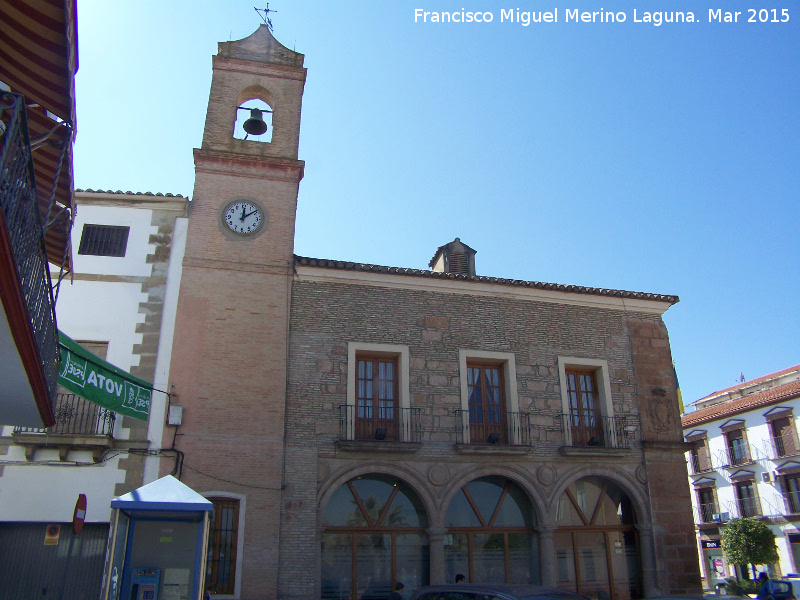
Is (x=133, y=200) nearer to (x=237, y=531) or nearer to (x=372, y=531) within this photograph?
(x=237, y=531)

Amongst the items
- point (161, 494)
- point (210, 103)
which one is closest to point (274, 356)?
point (161, 494)

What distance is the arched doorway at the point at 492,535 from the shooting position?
44.0 ft

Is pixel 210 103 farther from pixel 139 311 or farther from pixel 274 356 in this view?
pixel 274 356

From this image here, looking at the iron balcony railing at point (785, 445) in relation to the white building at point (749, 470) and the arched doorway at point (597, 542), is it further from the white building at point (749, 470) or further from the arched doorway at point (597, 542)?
the arched doorway at point (597, 542)

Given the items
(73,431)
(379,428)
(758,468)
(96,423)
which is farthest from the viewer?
(758,468)

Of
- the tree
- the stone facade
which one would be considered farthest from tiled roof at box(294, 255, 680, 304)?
the tree

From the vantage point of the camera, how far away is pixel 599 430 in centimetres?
1525

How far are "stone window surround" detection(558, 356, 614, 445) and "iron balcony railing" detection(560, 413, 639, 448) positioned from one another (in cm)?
20

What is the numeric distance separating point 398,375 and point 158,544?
6453 millimetres

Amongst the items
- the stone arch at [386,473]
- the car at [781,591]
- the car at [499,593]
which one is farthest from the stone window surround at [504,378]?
the car at [781,591]

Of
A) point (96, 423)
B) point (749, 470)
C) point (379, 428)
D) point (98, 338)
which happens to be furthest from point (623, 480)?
point (749, 470)

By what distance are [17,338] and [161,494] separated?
173 inches

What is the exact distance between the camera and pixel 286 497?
492 inches

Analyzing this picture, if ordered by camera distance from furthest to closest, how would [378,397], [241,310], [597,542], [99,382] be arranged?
[597,542] → [378,397] → [241,310] → [99,382]
